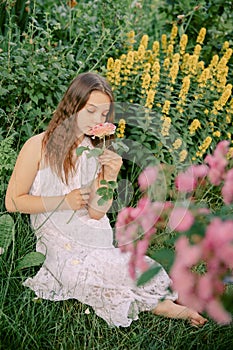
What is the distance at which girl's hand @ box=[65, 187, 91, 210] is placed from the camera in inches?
89.7

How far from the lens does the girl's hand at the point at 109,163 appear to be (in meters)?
2.23

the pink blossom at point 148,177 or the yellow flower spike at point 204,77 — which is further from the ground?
the yellow flower spike at point 204,77

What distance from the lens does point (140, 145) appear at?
3.00m

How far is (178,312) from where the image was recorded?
231cm

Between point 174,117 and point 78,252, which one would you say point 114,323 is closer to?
point 78,252

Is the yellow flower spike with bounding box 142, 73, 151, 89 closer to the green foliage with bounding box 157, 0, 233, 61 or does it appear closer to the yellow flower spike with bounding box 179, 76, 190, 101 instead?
the yellow flower spike with bounding box 179, 76, 190, 101

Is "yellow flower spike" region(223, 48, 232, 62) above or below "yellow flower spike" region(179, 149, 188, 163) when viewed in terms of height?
above

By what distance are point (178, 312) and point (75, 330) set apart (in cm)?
39

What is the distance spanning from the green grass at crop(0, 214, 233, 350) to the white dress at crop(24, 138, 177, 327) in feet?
0.15

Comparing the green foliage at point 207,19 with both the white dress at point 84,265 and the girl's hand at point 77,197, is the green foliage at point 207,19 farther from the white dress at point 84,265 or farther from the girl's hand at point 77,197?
the girl's hand at point 77,197

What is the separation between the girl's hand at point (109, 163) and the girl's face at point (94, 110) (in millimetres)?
116

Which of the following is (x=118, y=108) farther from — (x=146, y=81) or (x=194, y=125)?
(x=194, y=125)

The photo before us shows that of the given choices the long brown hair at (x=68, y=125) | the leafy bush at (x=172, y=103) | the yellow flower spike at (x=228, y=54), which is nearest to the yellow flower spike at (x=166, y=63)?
the leafy bush at (x=172, y=103)

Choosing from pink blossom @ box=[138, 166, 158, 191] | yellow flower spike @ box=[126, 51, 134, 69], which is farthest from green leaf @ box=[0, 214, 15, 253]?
yellow flower spike @ box=[126, 51, 134, 69]
